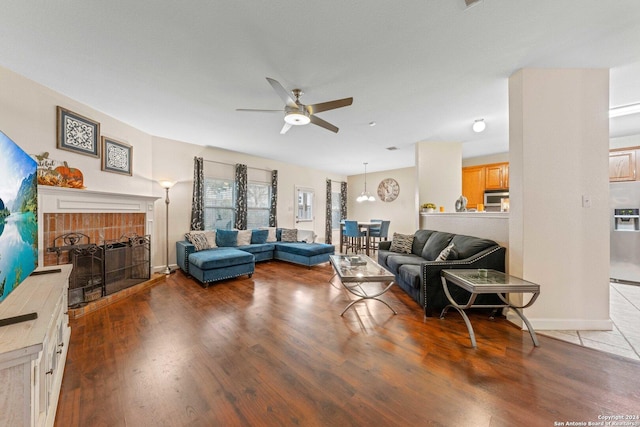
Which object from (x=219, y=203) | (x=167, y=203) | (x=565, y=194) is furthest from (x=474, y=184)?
(x=167, y=203)

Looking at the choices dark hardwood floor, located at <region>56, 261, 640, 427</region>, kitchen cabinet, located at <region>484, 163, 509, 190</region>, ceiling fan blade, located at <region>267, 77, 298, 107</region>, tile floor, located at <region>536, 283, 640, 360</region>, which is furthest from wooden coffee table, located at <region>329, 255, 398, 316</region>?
kitchen cabinet, located at <region>484, 163, 509, 190</region>

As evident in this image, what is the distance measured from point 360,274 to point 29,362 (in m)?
2.48

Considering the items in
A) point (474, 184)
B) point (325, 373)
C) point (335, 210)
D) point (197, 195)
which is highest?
point (474, 184)

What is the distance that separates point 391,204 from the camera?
25.8 ft

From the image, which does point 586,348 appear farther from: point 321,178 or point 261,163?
point 321,178

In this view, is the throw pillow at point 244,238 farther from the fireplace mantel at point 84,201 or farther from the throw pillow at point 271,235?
the fireplace mantel at point 84,201

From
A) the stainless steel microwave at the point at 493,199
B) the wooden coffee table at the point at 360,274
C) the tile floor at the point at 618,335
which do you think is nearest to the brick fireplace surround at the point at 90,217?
the wooden coffee table at the point at 360,274

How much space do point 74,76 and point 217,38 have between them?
6.06 feet

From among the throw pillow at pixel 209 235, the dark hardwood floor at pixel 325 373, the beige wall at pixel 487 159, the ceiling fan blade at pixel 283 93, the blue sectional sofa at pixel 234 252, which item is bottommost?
the dark hardwood floor at pixel 325 373

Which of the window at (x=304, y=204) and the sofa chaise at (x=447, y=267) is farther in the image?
the window at (x=304, y=204)

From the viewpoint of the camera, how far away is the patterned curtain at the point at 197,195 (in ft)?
16.2

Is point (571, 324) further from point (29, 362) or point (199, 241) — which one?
point (199, 241)

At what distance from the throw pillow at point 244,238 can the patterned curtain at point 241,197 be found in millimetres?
272

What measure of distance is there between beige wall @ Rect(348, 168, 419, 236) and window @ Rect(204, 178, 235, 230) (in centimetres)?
413
